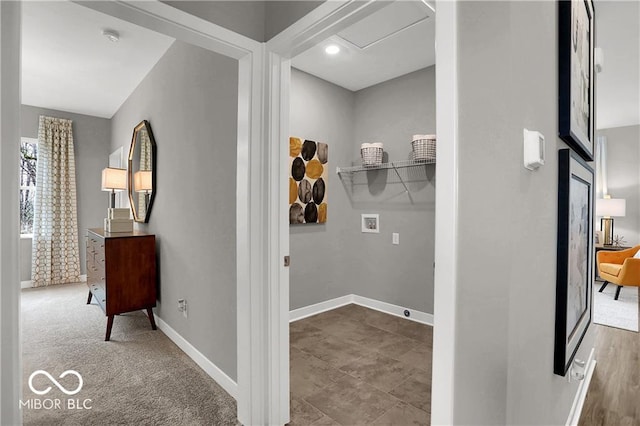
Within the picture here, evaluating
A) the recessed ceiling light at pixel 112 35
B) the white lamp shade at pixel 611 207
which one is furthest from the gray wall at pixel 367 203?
the white lamp shade at pixel 611 207

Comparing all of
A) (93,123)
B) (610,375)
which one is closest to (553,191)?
(610,375)

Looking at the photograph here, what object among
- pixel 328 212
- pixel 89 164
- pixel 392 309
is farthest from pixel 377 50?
pixel 89 164

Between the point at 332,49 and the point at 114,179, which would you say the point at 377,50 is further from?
the point at 114,179

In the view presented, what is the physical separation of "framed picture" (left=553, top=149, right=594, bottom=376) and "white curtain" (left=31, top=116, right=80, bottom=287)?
5.89m

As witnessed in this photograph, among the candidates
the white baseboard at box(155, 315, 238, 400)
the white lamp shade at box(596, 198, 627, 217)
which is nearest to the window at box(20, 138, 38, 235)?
the white baseboard at box(155, 315, 238, 400)

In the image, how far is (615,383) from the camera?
229cm

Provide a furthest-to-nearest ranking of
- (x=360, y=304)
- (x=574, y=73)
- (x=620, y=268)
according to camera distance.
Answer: (x=620, y=268), (x=360, y=304), (x=574, y=73)

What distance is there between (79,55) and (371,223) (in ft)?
11.0

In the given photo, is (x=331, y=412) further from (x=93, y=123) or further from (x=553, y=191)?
(x=93, y=123)

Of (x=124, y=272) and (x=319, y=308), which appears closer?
(x=124, y=272)

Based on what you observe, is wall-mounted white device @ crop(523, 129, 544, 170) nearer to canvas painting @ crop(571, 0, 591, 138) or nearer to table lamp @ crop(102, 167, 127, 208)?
canvas painting @ crop(571, 0, 591, 138)

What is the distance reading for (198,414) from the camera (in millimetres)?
1923

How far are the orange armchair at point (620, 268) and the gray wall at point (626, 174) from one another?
3.92 feet

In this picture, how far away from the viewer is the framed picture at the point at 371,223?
3814 millimetres
